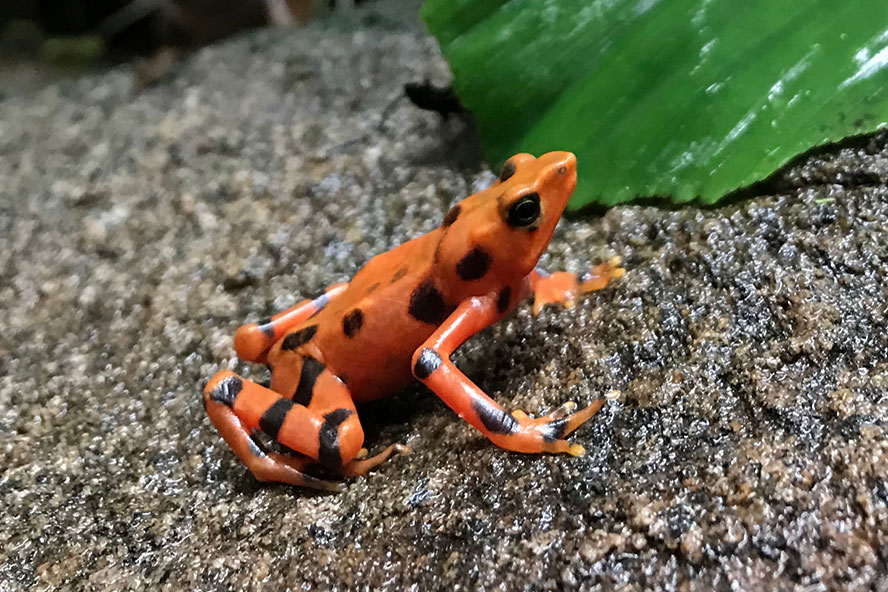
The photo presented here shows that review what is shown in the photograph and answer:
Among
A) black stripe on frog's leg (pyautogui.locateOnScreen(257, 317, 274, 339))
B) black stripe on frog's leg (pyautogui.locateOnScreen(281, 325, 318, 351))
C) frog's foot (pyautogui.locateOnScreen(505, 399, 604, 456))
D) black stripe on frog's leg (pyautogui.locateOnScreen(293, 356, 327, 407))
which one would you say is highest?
black stripe on frog's leg (pyautogui.locateOnScreen(257, 317, 274, 339))

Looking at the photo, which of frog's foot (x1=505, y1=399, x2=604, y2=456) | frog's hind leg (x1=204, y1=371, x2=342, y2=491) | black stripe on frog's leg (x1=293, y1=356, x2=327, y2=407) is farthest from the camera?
black stripe on frog's leg (x1=293, y1=356, x2=327, y2=407)

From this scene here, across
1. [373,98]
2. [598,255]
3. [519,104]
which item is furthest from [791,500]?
[373,98]

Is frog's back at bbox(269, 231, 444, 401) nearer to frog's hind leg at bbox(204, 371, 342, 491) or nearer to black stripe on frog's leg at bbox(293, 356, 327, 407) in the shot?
black stripe on frog's leg at bbox(293, 356, 327, 407)

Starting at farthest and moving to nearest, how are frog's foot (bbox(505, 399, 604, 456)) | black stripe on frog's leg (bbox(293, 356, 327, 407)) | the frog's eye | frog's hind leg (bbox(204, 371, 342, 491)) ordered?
black stripe on frog's leg (bbox(293, 356, 327, 407)), frog's hind leg (bbox(204, 371, 342, 491)), the frog's eye, frog's foot (bbox(505, 399, 604, 456))

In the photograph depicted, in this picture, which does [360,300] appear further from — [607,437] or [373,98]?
[373,98]

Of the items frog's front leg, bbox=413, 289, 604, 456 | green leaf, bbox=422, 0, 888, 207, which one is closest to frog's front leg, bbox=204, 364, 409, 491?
frog's front leg, bbox=413, 289, 604, 456

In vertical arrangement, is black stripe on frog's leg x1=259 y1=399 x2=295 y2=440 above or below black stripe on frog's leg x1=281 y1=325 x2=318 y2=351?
below

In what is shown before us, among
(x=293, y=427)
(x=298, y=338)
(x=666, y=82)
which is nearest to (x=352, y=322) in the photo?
(x=298, y=338)
